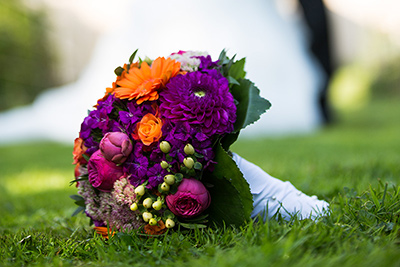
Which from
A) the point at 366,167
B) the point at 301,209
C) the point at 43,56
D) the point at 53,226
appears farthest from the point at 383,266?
the point at 43,56

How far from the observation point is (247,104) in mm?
1302

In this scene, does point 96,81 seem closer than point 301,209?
No

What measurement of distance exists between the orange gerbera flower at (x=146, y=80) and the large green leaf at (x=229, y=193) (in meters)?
0.29

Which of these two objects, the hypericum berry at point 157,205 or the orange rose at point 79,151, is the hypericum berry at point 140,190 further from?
the orange rose at point 79,151

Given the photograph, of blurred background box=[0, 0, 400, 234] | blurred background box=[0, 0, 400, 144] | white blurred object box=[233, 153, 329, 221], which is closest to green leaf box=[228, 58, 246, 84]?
white blurred object box=[233, 153, 329, 221]

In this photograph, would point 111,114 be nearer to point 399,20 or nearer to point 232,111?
point 232,111

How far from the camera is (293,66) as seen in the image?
672 cm

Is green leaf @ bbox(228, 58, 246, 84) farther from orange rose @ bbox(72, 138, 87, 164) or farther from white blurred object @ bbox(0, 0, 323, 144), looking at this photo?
white blurred object @ bbox(0, 0, 323, 144)

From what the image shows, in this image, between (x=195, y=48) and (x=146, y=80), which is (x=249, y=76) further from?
(x=146, y=80)

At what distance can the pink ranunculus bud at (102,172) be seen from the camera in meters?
1.25

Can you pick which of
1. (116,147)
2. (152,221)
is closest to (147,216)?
(152,221)

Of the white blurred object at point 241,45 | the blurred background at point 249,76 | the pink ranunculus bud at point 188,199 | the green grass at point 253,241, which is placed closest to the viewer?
the green grass at point 253,241

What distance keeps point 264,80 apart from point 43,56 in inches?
319

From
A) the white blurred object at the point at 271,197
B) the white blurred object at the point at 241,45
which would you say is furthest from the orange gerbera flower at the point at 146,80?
the white blurred object at the point at 241,45
